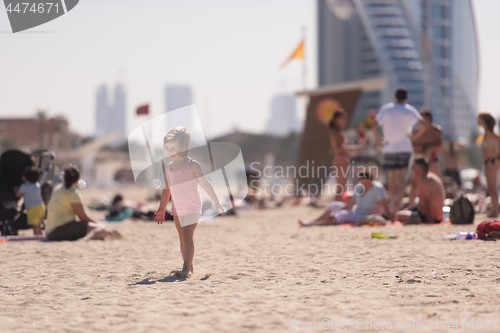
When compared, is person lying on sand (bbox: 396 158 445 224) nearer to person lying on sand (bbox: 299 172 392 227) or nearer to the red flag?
person lying on sand (bbox: 299 172 392 227)

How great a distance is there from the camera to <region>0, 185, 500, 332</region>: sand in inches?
115

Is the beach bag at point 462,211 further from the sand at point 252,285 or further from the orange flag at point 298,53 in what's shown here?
the orange flag at point 298,53

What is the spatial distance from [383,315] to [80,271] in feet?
8.87

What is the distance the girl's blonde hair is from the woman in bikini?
4889 mm

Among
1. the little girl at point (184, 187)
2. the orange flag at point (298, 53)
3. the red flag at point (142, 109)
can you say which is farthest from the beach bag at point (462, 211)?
the orange flag at point (298, 53)

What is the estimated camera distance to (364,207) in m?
7.49

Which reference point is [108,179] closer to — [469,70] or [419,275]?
[419,275]

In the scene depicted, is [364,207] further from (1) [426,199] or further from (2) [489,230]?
(2) [489,230]

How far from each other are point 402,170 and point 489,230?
2.61 metres

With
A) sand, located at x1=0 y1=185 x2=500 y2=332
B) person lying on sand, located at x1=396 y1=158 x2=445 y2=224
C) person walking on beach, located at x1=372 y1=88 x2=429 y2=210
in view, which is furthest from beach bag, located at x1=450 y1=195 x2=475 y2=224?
person walking on beach, located at x1=372 y1=88 x2=429 y2=210

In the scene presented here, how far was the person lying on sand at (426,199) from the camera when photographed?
7.05m

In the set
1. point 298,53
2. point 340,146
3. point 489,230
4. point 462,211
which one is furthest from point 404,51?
point 489,230

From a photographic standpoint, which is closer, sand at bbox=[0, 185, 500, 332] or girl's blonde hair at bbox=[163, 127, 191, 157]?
sand at bbox=[0, 185, 500, 332]

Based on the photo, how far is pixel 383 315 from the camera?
293 centimetres
